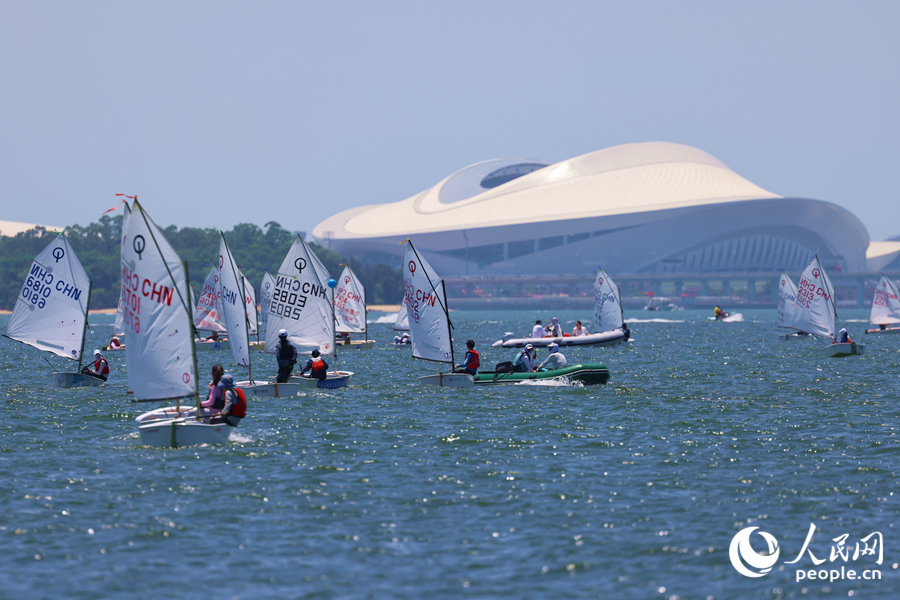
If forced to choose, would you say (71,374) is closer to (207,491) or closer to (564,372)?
(564,372)

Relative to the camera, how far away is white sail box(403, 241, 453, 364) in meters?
38.5

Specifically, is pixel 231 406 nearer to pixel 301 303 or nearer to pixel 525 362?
pixel 301 303

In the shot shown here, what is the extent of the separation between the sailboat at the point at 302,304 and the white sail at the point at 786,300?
154ft

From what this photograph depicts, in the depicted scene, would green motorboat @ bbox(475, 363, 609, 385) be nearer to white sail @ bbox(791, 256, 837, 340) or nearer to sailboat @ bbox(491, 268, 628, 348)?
white sail @ bbox(791, 256, 837, 340)

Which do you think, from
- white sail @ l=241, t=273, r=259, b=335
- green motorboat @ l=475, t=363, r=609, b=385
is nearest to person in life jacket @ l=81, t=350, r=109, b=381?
green motorboat @ l=475, t=363, r=609, b=385

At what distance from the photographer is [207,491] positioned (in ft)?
65.7

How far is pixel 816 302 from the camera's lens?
62.8 metres

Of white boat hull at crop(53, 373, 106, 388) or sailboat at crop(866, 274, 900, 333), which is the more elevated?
sailboat at crop(866, 274, 900, 333)

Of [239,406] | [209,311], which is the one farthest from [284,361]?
[209,311]

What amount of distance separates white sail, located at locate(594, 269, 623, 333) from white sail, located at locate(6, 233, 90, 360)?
41.6 m

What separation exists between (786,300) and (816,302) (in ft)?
55.5

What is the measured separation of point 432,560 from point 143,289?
11.8 metres

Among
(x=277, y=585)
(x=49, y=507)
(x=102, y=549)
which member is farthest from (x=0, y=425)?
(x=277, y=585)

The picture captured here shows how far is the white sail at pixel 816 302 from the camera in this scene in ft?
201
